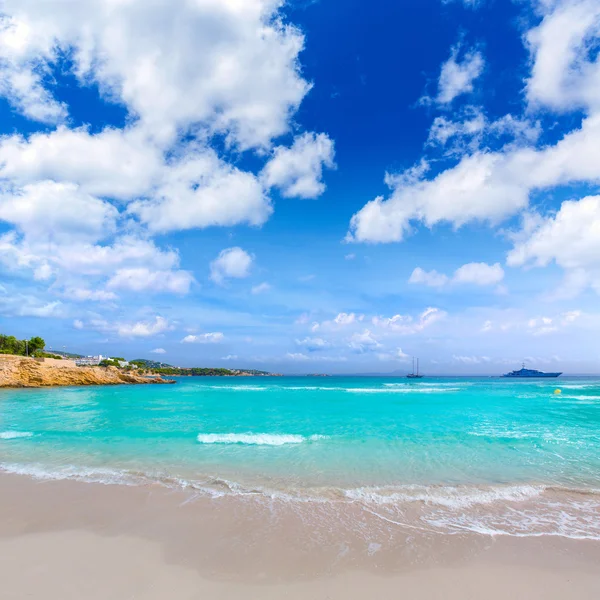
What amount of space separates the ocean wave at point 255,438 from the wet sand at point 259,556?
23.0 feet

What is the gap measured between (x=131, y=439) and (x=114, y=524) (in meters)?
9.49

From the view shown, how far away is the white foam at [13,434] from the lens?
1507cm

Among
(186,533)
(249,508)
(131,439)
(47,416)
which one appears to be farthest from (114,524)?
(47,416)

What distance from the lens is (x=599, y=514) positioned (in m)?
7.25

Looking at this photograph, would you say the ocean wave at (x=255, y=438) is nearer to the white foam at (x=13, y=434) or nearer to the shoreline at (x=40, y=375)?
the white foam at (x=13, y=434)

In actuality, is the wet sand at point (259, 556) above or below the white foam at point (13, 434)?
above

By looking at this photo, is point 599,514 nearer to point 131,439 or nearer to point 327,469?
point 327,469

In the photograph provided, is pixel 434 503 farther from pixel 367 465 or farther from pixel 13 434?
pixel 13 434

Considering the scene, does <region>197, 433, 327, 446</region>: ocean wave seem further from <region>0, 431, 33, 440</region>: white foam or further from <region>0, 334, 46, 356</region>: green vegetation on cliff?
Result: <region>0, 334, 46, 356</region>: green vegetation on cliff

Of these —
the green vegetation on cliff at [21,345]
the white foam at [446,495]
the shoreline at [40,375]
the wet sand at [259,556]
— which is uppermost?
the green vegetation on cliff at [21,345]

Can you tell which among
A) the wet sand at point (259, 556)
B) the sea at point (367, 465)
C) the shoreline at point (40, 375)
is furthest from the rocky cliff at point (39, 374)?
the wet sand at point (259, 556)

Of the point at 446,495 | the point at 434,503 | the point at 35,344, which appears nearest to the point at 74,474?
the point at 434,503

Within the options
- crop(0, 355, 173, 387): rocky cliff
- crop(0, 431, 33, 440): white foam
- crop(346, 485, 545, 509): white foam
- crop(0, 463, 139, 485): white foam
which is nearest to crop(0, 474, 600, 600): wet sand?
crop(346, 485, 545, 509): white foam

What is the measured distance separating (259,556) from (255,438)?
1014 centimetres
